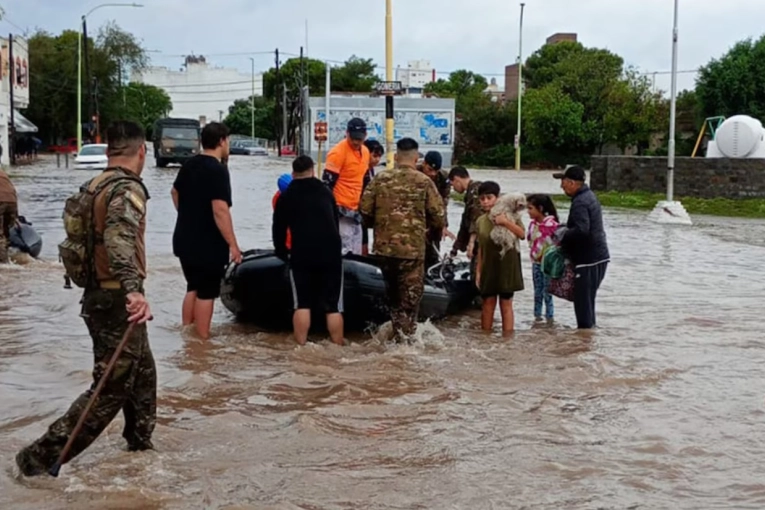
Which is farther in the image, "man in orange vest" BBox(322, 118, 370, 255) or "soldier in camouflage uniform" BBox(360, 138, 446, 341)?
"man in orange vest" BBox(322, 118, 370, 255)

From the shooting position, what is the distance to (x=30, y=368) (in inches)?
325

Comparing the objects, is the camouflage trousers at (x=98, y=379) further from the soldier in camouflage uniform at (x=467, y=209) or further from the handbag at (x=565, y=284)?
the soldier in camouflage uniform at (x=467, y=209)

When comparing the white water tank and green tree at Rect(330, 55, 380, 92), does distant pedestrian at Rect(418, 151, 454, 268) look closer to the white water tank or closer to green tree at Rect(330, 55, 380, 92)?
the white water tank

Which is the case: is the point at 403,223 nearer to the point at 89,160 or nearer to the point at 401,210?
the point at 401,210

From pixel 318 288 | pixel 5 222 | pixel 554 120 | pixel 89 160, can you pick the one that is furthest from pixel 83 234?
pixel 554 120

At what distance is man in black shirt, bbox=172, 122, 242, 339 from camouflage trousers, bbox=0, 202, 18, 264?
590 cm

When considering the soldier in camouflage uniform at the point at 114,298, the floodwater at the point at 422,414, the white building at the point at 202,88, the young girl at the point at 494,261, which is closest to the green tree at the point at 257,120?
the white building at the point at 202,88

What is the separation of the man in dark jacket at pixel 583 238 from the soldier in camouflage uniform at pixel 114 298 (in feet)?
16.1

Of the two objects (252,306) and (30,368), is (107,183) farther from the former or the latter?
(252,306)

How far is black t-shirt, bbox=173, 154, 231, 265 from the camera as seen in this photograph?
838cm

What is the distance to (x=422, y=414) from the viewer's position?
7.02 meters

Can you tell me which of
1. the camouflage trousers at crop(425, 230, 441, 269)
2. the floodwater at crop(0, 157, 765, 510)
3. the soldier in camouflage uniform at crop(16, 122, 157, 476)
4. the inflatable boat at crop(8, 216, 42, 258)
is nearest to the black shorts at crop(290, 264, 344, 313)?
the floodwater at crop(0, 157, 765, 510)

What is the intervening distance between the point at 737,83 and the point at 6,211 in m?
45.2

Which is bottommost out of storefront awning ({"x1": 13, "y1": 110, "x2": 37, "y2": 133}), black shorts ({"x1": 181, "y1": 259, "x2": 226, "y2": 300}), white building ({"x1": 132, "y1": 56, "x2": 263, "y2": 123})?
black shorts ({"x1": 181, "y1": 259, "x2": 226, "y2": 300})
